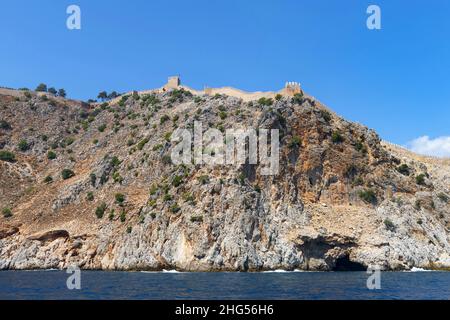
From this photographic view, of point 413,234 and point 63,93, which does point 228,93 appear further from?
point 63,93

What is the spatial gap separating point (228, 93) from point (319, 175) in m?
33.9

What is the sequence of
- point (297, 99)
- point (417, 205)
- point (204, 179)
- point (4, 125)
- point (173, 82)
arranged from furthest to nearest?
point (173, 82) < point (4, 125) < point (297, 99) < point (417, 205) < point (204, 179)

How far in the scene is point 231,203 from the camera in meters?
77.8

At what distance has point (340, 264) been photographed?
78.1m

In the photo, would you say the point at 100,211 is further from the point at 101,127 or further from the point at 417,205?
the point at 417,205

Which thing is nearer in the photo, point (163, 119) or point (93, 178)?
point (93, 178)

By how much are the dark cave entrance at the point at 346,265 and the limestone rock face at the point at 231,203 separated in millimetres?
157

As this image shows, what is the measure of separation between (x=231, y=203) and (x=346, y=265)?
20.4 m

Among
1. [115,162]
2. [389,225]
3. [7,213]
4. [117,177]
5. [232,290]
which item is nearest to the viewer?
[232,290]

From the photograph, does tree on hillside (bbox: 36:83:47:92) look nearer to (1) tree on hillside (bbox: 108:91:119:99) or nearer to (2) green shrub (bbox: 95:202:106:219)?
(1) tree on hillside (bbox: 108:91:119:99)

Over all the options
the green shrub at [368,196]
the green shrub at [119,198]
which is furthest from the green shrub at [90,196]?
the green shrub at [368,196]

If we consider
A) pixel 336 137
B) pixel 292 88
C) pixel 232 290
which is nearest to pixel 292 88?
pixel 292 88

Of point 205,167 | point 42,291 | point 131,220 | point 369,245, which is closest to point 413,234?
point 369,245
